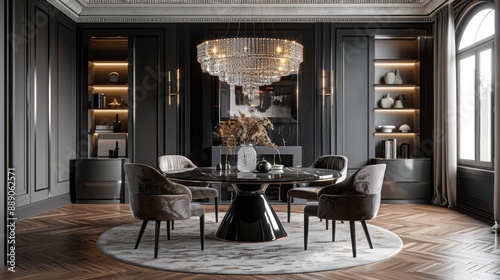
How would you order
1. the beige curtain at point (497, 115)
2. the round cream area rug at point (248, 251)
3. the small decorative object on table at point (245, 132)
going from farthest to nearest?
the beige curtain at point (497, 115) < the small decorative object on table at point (245, 132) < the round cream area rug at point (248, 251)

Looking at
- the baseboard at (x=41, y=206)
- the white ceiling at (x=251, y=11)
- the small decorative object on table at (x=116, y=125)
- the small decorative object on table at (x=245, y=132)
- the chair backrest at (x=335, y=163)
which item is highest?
the white ceiling at (x=251, y=11)

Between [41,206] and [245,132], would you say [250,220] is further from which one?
[41,206]

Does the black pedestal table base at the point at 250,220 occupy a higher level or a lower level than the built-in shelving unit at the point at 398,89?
lower

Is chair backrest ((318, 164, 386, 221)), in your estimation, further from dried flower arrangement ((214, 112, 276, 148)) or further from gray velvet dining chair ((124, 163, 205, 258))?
gray velvet dining chair ((124, 163, 205, 258))

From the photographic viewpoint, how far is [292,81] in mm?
6430

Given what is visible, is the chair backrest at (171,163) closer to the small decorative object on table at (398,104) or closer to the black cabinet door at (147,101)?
the black cabinet door at (147,101)

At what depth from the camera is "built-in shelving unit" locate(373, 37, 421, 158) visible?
655cm

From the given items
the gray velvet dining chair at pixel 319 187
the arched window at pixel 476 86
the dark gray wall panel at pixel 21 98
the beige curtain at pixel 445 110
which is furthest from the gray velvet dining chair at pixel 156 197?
the beige curtain at pixel 445 110

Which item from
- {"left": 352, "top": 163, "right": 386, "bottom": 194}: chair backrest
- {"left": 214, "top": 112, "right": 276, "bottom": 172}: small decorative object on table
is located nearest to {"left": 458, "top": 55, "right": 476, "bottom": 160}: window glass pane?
{"left": 352, "top": 163, "right": 386, "bottom": 194}: chair backrest

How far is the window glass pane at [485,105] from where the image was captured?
512 cm

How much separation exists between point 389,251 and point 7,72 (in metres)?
2.96

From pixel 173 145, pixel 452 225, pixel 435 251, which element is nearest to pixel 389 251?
pixel 435 251

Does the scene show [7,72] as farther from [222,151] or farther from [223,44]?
[222,151]

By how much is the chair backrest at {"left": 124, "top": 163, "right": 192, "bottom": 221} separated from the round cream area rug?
0.98ft
